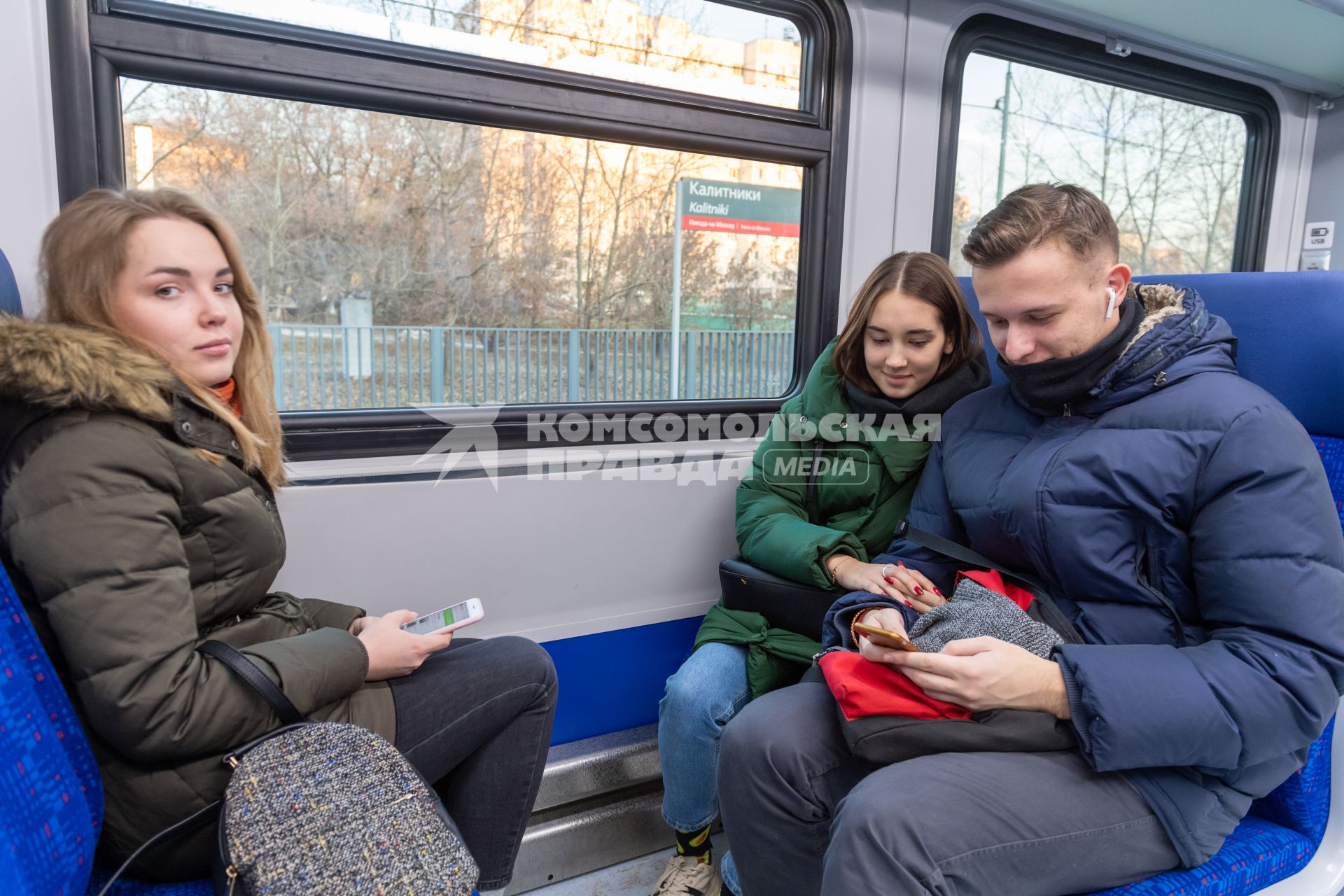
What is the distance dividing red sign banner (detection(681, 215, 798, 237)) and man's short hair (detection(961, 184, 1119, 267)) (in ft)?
3.38

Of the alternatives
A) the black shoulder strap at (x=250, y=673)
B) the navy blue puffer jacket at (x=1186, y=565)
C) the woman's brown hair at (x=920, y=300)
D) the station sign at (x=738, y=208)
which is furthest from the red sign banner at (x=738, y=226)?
the black shoulder strap at (x=250, y=673)

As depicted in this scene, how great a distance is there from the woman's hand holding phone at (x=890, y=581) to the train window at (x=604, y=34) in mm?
1330

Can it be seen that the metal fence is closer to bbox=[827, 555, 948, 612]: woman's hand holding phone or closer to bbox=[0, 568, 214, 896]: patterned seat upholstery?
bbox=[827, 555, 948, 612]: woman's hand holding phone

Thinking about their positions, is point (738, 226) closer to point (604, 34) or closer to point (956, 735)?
point (604, 34)

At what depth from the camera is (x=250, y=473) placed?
4.39 ft

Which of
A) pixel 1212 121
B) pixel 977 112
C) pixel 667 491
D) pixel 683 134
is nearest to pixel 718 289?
pixel 683 134

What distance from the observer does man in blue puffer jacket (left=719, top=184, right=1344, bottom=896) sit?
112cm

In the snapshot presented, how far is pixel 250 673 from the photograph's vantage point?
3.71ft

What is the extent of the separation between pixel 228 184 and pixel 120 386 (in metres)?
0.92

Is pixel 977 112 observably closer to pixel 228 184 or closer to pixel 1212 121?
pixel 1212 121

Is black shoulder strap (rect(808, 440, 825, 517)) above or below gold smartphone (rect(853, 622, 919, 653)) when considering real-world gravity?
above

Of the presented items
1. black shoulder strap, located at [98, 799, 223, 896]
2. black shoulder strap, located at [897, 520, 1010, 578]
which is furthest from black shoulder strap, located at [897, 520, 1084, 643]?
black shoulder strap, located at [98, 799, 223, 896]

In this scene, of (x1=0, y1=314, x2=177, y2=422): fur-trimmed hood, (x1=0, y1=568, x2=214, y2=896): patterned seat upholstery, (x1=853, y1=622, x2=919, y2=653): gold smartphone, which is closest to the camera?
(x1=0, y1=568, x2=214, y2=896): patterned seat upholstery

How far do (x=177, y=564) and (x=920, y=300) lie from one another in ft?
5.18
